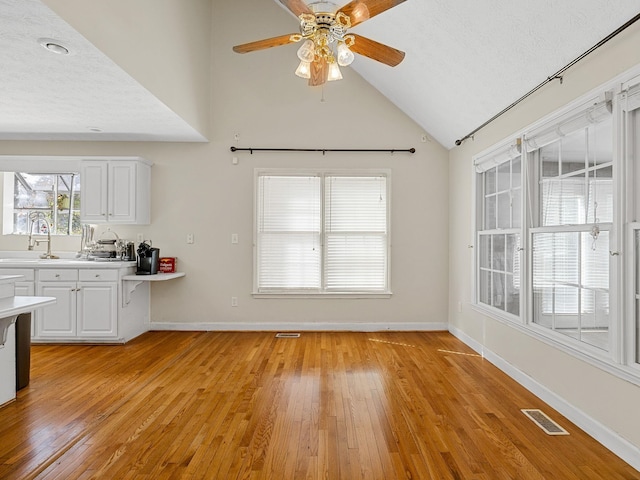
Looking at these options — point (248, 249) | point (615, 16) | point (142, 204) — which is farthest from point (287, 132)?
point (615, 16)

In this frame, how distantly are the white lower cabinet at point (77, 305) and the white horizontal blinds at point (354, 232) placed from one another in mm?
2593

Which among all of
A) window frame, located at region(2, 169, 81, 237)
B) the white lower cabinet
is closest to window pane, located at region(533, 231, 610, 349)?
the white lower cabinet

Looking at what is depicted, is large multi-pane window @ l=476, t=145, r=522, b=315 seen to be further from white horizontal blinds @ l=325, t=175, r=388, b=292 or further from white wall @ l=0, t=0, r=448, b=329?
white horizontal blinds @ l=325, t=175, r=388, b=292

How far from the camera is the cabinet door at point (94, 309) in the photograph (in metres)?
4.44

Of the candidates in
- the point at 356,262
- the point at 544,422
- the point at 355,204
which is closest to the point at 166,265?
the point at 356,262

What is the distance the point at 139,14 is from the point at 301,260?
10.3 ft

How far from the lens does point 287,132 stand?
5.21 metres

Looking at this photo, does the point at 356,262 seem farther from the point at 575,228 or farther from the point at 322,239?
the point at 575,228

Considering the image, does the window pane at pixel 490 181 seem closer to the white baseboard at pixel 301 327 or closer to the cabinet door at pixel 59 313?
the white baseboard at pixel 301 327

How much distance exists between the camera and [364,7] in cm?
230

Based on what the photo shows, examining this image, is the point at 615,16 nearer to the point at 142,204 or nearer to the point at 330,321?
the point at 330,321

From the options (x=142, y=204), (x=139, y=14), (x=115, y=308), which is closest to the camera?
(x=139, y=14)

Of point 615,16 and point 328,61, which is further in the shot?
point 328,61

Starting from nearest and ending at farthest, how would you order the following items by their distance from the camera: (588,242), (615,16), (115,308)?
(615,16), (588,242), (115,308)
